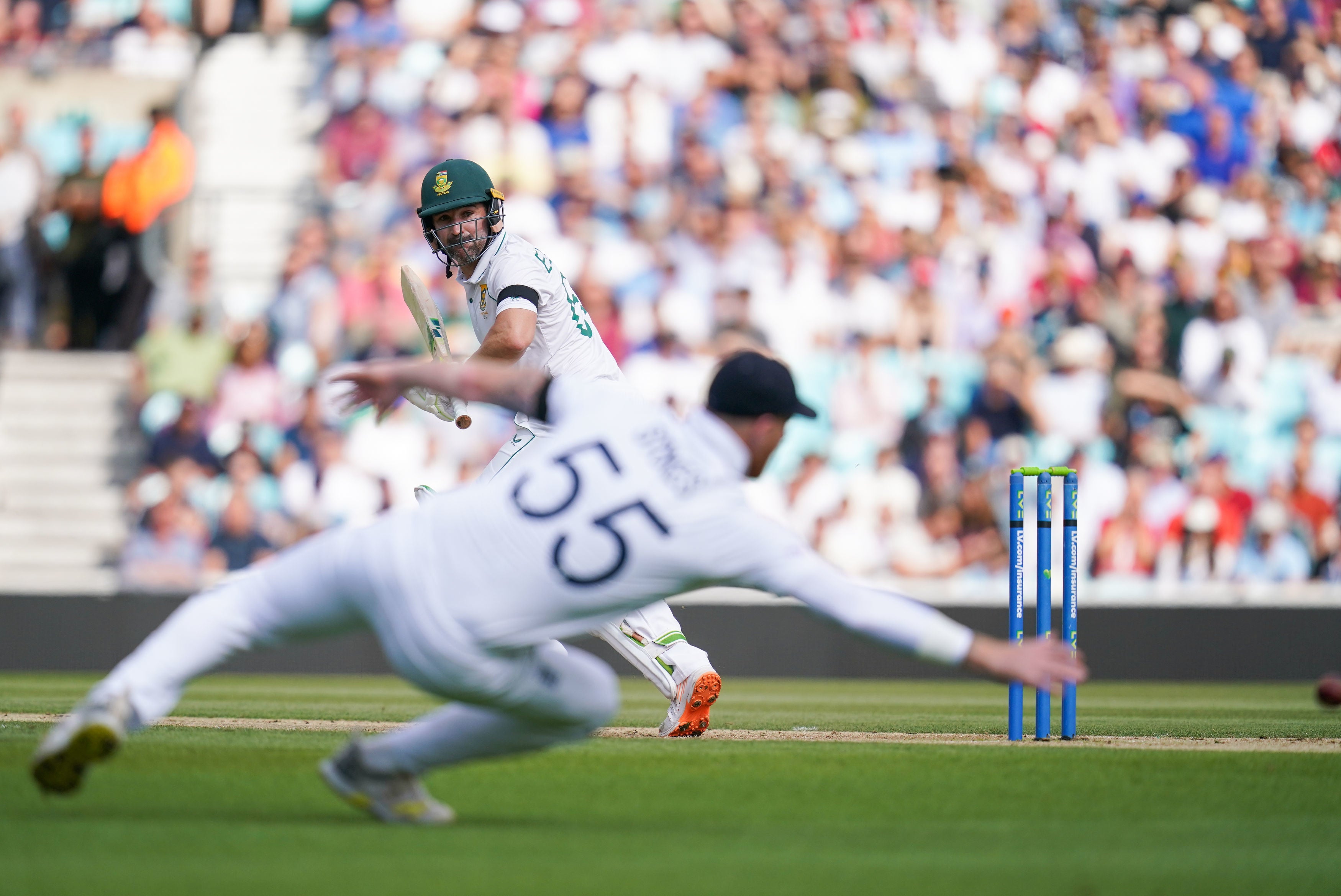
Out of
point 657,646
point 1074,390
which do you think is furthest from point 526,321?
point 1074,390

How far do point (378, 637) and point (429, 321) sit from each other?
387 centimetres

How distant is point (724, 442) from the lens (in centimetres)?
473

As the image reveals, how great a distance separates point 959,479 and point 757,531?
1065 centimetres

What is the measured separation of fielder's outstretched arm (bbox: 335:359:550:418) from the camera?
16.4 ft

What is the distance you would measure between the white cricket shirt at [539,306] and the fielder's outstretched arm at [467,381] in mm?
2709

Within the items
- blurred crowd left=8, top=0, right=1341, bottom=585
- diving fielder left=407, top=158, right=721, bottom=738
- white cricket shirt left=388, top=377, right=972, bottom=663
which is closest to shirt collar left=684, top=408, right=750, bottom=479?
white cricket shirt left=388, top=377, right=972, bottom=663

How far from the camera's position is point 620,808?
5492mm

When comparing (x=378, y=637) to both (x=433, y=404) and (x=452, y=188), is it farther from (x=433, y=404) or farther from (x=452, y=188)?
(x=433, y=404)

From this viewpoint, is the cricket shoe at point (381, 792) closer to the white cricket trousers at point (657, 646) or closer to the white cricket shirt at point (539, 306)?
the white cricket trousers at point (657, 646)

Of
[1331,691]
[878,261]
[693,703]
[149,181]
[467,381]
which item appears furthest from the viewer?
[149,181]

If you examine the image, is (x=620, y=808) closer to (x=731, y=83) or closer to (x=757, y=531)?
(x=757, y=531)

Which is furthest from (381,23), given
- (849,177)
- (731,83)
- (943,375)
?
(943,375)

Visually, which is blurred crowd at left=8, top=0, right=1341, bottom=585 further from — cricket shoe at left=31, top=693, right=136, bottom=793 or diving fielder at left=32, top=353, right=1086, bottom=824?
cricket shoe at left=31, top=693, right=136, bottom=793

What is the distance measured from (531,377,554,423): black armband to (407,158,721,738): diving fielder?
105 inches
